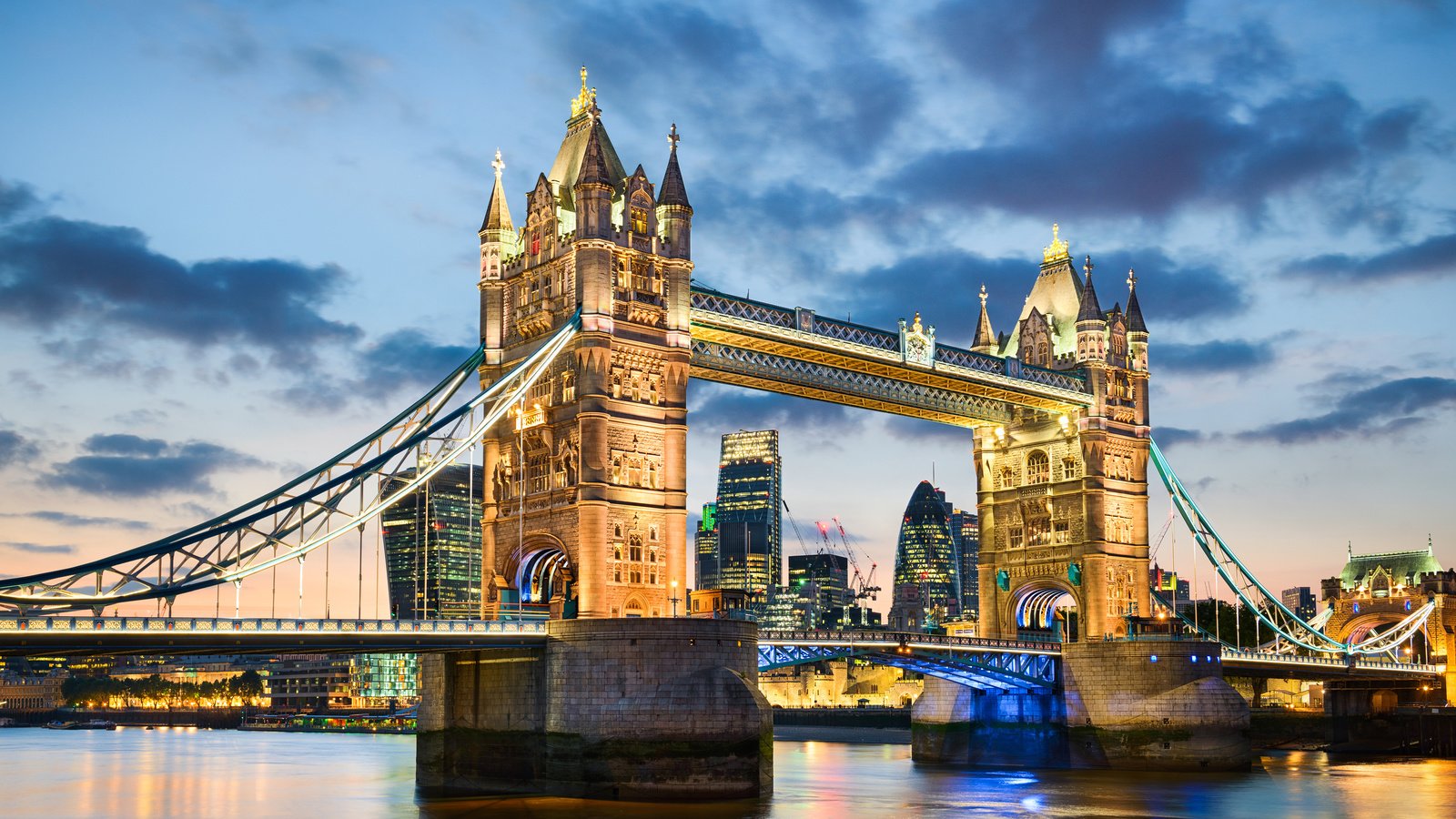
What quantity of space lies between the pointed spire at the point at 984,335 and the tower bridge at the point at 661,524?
7.9 inches

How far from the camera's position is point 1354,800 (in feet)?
221

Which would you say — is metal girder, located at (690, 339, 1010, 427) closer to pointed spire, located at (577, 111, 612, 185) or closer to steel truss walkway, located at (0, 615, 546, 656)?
pointed spire, located at (577, 111, 612, 185)

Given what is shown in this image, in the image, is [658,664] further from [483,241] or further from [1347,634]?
[1347,634]

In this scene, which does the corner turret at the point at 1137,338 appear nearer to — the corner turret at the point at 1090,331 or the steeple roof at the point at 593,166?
the corner turret at the point at 1090,331

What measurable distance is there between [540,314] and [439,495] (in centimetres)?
12572

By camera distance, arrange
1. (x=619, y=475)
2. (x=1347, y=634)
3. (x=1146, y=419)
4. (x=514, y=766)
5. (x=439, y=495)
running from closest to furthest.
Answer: (x=514, y=766) < (x=619, y=475) < (x=1146, y=419) < (x=1347, y=634) < (x=439, y=495)

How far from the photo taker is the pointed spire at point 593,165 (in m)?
66.4

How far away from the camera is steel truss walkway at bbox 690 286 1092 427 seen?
72.9 m

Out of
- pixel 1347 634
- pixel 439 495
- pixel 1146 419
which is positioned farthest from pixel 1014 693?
pixel 439 495

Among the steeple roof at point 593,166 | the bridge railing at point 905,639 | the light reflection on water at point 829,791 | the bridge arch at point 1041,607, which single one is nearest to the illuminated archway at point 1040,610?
the bridge arch at point 1041,607

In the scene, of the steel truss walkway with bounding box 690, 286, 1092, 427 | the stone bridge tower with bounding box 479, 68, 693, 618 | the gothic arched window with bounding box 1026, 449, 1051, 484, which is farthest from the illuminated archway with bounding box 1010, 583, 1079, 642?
the stone bridge tower with bounding box 479, 68, 693, 618

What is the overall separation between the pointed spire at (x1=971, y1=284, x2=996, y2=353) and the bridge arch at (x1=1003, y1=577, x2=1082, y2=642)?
1434 cm

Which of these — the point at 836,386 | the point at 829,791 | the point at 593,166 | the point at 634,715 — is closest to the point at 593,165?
the point at 593,166

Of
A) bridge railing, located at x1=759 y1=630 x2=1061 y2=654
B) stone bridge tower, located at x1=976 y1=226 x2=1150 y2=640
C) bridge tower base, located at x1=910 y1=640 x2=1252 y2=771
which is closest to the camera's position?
bridge railing, located at x1=759 y1=630 x2=1061 y2=654
